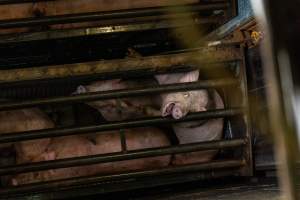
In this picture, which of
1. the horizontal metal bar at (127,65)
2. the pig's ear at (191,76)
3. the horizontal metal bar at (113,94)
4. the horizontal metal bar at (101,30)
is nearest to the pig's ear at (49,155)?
the horizontal metal bar at (113,94)

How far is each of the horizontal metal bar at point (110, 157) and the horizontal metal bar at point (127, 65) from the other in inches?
16.7

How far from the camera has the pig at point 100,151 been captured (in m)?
2.36

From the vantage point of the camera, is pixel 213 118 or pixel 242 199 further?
pixel 213 118

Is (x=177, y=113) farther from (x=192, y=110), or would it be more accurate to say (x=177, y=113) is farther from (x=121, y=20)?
(x=121, y=20)

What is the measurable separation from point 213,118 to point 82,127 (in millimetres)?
697

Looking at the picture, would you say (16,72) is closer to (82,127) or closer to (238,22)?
(82,127)

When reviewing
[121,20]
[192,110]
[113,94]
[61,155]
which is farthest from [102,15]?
[61,155]

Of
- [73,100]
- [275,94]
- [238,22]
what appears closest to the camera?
[275,94]

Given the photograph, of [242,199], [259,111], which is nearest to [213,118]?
[259,111]

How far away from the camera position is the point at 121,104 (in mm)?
2436

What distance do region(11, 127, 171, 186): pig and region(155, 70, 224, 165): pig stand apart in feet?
0.40

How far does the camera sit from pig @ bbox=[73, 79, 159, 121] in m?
2.38

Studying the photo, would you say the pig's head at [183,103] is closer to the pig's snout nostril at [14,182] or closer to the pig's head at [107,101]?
the pig's head at [107,101]

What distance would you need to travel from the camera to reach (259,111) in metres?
2.34
